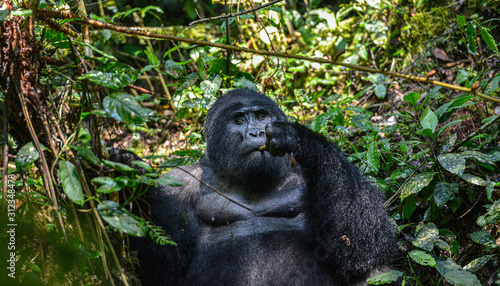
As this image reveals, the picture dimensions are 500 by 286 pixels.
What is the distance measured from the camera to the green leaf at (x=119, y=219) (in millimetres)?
1920

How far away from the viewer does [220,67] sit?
5.03m

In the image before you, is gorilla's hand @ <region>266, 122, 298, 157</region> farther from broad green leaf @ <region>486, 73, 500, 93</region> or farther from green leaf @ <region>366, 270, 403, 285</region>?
broad green leaf @ <region>486, 73, 500, 93</region>

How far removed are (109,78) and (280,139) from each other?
4.46 feet

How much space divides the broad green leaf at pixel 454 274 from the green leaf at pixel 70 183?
2.39m

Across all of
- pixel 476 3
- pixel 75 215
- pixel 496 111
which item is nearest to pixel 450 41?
pixel 476 3

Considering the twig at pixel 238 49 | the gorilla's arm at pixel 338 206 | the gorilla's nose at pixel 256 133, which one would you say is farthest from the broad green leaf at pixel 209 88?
the twig at pixel 238 49

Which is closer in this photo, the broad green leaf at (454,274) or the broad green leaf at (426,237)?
the broad green leaf at (454,274)

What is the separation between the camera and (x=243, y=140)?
137 inches

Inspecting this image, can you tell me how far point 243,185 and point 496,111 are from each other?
303cm

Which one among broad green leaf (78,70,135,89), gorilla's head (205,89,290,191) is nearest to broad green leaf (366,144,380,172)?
gorilla's head (205,89,290,191)

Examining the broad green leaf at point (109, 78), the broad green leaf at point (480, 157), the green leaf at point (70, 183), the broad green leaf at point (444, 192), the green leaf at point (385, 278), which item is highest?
the broad green leaf at point (109, 78)

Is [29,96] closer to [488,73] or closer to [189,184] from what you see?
[189,184]

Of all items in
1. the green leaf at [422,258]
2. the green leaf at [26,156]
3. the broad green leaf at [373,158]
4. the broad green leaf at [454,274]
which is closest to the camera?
the green leaf at [26,156]

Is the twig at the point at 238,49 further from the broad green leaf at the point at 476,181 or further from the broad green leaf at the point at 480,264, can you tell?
the broad green leaf at the point at 480,264
